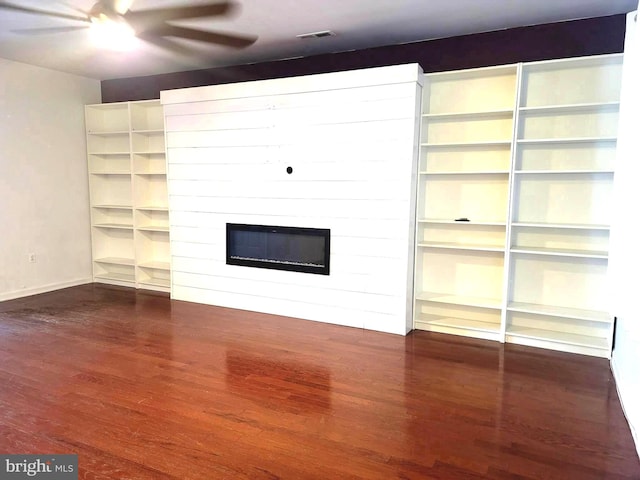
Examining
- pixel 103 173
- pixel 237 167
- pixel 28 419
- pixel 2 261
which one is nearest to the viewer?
pixel 28 419

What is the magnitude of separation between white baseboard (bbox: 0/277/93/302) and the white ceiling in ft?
8.79

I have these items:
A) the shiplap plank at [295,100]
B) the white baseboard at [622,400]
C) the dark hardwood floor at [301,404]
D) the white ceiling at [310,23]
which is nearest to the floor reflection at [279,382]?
the dark hardwood floor at [301,404]

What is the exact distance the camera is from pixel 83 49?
177 inches

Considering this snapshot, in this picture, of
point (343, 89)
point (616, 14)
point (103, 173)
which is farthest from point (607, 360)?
point (103, 173)

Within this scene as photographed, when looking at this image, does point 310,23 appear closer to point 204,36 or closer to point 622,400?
point 204,36

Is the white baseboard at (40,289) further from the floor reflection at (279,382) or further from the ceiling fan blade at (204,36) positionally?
the ceiling fan blade at (204,36)

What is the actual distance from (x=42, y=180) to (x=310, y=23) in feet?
12.9

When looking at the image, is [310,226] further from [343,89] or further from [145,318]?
[145,318]

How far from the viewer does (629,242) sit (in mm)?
2475

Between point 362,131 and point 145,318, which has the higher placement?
point 362,131

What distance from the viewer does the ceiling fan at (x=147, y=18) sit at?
3.25 meters

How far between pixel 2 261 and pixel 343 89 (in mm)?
4340

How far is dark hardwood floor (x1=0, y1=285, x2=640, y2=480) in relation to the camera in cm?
224

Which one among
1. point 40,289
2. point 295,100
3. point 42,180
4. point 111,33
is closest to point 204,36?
point 111,33
